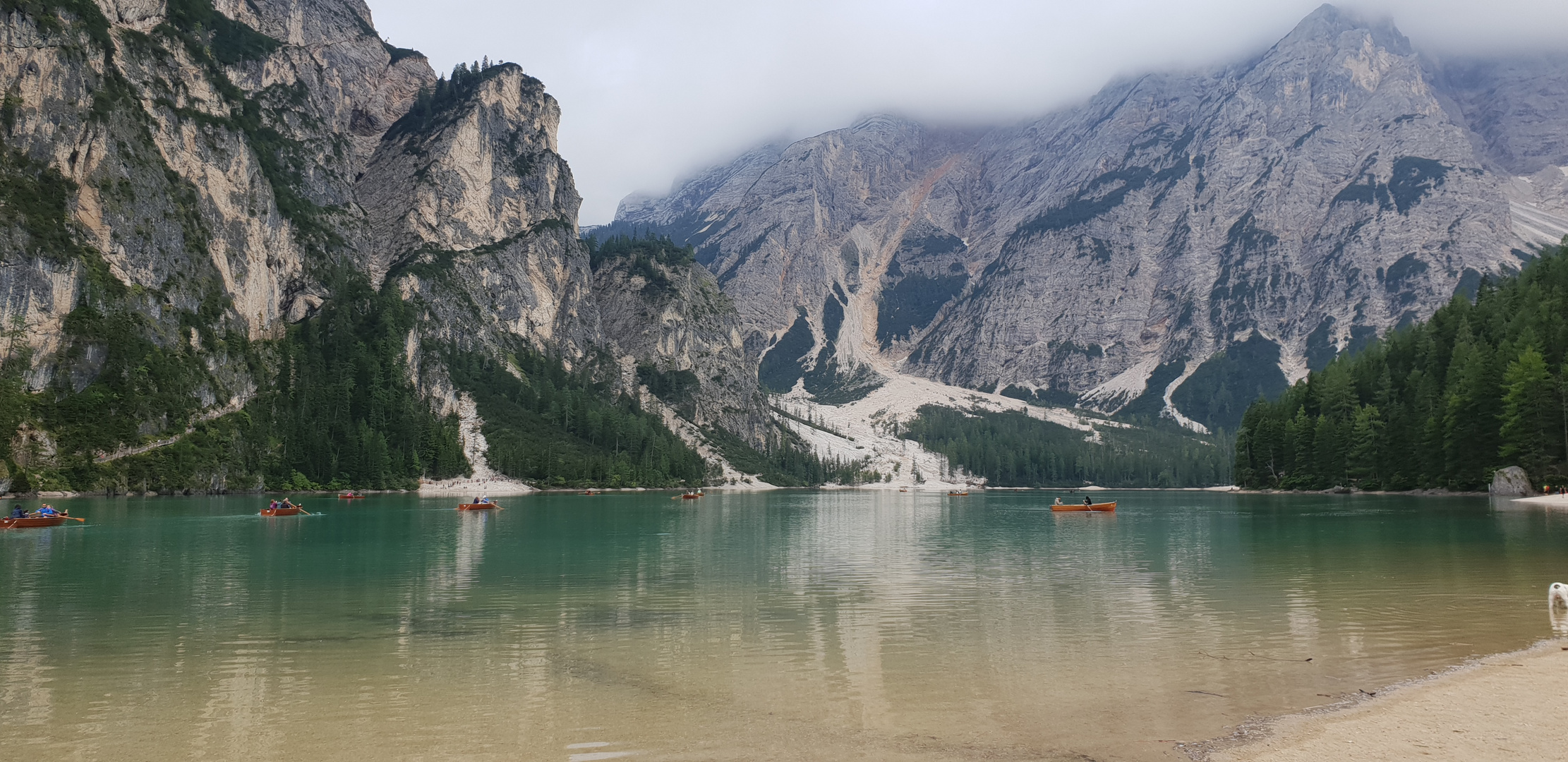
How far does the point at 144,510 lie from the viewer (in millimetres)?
A: 97250

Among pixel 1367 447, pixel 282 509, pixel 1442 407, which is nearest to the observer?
pixel 282 509

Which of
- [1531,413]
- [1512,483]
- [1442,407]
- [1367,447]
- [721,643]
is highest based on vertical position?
[1442,407]

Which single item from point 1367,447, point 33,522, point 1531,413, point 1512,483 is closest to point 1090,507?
point 1512,483

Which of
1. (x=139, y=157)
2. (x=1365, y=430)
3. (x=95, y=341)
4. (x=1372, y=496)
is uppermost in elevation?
(x=139, y=157)

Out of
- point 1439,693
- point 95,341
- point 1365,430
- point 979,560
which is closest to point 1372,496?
point 1365,430

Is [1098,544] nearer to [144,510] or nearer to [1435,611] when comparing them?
[1435,611]

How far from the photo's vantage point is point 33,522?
7131 cm

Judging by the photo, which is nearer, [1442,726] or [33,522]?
[1442,726]

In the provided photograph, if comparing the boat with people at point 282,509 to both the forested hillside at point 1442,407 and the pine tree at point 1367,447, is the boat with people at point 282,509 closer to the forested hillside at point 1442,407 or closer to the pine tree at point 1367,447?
the forested hillside at point 1442,407

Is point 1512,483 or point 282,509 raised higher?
point 1512,483

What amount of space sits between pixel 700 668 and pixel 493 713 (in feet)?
18.3

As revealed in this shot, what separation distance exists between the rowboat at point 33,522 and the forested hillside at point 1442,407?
133 m

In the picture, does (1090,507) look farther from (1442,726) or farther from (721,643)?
(1442,726)

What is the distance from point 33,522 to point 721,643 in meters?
75.8
